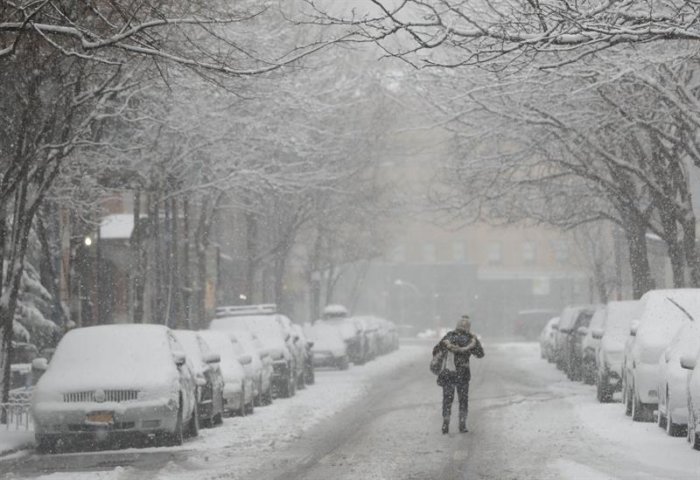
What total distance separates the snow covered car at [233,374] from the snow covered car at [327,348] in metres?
19.3

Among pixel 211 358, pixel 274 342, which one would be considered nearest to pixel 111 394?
pixel 211 358

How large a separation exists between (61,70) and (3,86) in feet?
3.06

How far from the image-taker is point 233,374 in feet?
84.9

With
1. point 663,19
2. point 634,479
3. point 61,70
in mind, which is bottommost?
point 634,479

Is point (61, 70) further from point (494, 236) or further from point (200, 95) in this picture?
point (494, 236)

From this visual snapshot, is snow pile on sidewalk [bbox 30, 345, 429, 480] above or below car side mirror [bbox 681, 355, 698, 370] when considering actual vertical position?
below

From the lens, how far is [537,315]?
322ft

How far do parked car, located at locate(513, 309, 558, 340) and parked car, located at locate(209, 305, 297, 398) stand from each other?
6224 centimetres

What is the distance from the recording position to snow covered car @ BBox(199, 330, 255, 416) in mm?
25562

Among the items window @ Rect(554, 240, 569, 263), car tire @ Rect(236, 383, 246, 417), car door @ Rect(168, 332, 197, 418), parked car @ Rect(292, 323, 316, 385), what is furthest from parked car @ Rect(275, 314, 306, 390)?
window @ Rect(554, 240, 569, 263)

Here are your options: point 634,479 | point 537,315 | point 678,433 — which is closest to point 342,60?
point 678,433

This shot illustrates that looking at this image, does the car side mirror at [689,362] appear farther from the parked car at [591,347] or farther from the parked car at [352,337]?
the parked car at [352,337]

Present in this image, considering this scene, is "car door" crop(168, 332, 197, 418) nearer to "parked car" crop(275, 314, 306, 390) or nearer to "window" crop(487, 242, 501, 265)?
"parked car" crop(275, 314, 306, 390)

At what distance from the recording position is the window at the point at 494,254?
117000 millimetres
